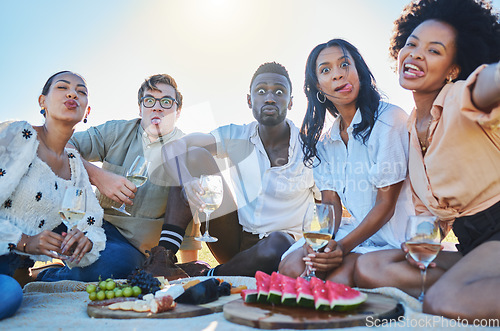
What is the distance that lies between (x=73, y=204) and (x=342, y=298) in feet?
6.62

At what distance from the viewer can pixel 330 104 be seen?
4.38 metres

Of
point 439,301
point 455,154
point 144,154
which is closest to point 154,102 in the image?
point 144,154

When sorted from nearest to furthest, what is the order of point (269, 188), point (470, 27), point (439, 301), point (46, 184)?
point (439, 301) → point (470, 27) → point (46, 184) → point (269, 188)

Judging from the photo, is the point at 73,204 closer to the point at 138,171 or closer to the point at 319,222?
the point at 138,171

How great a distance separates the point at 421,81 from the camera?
338 centimetres

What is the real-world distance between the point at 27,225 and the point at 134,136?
7.44 ft

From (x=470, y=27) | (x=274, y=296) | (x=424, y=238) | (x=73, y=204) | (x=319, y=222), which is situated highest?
(x=470, y=27)

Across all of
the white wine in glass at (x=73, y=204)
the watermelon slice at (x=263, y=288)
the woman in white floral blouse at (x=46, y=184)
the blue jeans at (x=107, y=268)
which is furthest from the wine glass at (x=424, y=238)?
the blue jeans at (x=107, y=268)

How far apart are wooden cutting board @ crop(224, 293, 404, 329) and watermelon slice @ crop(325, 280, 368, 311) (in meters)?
0.03

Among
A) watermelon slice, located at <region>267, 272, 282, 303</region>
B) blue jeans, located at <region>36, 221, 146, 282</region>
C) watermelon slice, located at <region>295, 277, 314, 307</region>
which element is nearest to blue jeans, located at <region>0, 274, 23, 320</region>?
blue jeans, located at <region>36, 221, 146, 282</region>

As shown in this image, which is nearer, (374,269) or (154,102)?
(374,269)

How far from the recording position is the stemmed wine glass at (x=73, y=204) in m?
3.32

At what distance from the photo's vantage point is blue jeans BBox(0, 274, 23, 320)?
9.49 feet

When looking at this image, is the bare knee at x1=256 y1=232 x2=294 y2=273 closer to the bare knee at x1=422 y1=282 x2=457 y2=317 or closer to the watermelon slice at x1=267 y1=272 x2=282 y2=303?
the watermelon slice at x1=267 y1=272 x2=282 y2=303
